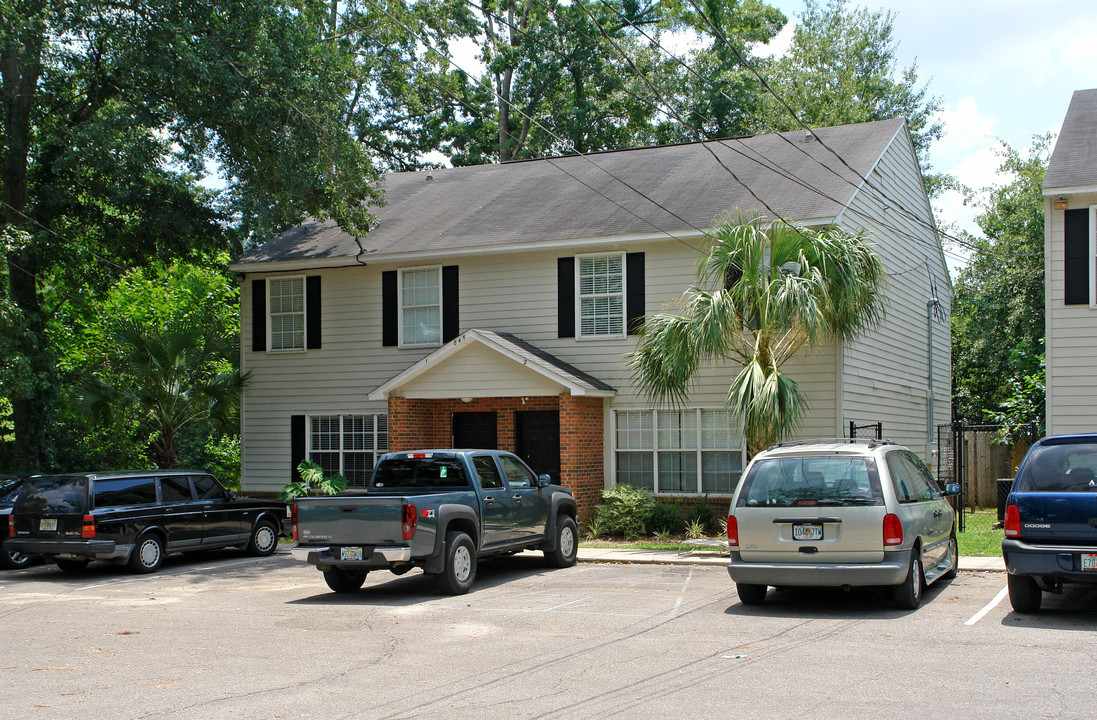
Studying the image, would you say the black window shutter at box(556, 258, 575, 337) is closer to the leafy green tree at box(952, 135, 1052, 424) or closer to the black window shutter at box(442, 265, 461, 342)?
the black window shutter at box(442, 265, 461, 342)

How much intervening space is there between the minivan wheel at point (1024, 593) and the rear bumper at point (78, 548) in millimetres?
11388

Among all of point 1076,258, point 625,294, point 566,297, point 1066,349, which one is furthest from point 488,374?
point 1076,258

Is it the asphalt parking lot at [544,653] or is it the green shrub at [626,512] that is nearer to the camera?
the asphalt parking lot at [544,653]

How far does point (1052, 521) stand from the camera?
9359 mm

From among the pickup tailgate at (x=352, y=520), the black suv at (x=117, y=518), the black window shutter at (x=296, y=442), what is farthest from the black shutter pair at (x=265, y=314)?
the pickup tailgate at (x=352, y=520)

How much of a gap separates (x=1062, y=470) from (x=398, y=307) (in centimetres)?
1467

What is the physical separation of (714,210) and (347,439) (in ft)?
30.4

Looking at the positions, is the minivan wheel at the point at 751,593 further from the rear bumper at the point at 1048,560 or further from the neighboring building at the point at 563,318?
the neighboring building at the point at 563,318

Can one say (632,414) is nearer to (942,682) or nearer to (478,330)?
(478,330)

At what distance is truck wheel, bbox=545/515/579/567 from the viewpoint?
1444 cm

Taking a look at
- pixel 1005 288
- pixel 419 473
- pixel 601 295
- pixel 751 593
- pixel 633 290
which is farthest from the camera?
pixel 1005 288

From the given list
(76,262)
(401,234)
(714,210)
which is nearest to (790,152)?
(714,210)

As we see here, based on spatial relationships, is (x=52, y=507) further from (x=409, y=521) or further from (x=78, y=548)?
(x=409, y=521)

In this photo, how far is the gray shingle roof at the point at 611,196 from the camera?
19312 millimetres
